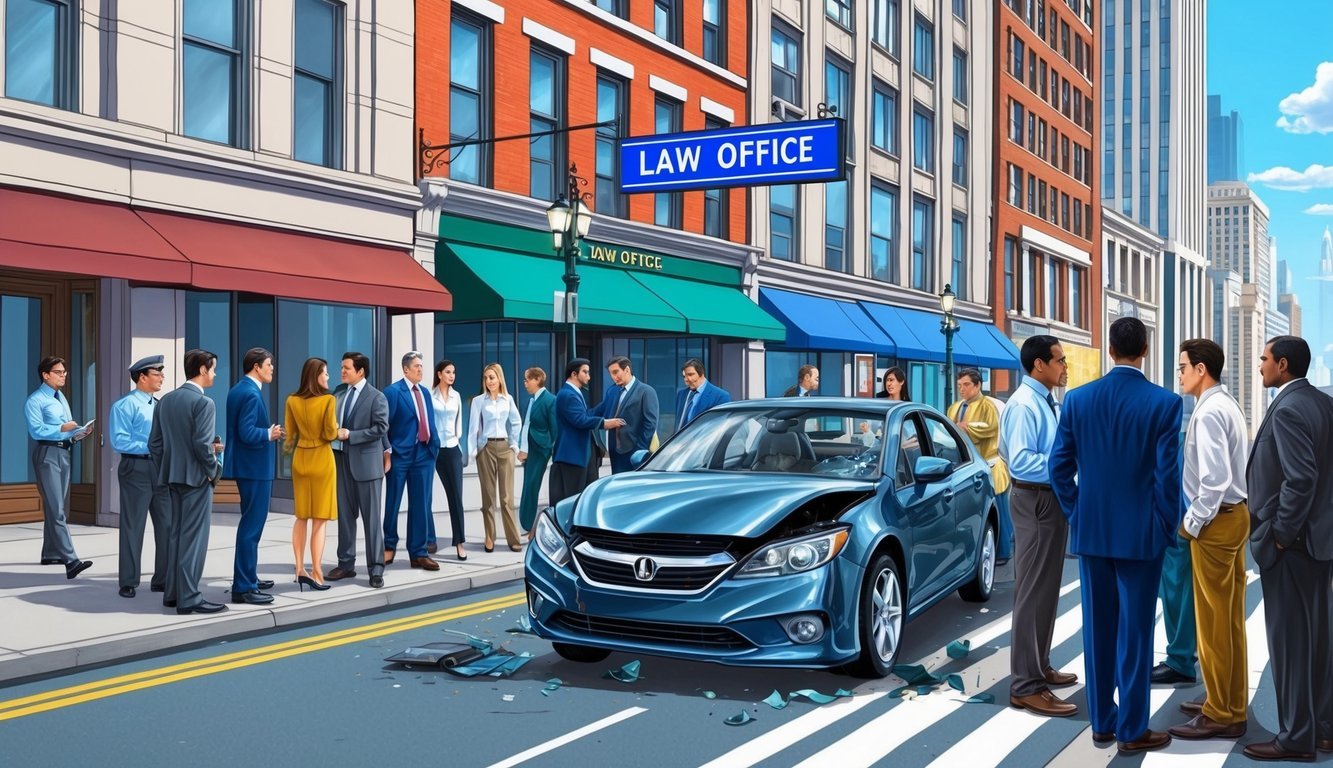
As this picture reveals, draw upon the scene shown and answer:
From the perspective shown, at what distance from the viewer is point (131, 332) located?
563 inches

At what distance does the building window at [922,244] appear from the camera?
123ft

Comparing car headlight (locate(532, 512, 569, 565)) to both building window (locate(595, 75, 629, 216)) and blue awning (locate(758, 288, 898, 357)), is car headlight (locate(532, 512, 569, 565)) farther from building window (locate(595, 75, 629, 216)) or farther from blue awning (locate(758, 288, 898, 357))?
Result: blue awning (locate(758, 288, 898, 357))

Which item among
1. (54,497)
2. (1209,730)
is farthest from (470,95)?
(1209,730)

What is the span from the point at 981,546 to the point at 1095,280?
49.6m

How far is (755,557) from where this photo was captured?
21.2 ft

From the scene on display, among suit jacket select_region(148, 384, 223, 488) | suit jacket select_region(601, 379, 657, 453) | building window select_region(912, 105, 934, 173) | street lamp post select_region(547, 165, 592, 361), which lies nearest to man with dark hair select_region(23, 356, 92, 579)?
suit jacket select_region(148, 384, 223, 488)

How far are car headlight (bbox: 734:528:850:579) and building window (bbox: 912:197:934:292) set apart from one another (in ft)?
104

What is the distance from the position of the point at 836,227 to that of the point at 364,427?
78.4 ft

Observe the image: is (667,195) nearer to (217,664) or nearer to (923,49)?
(923,49)

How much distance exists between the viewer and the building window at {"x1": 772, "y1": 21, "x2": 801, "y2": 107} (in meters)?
29.2

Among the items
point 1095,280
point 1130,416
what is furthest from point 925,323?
point 1130,416

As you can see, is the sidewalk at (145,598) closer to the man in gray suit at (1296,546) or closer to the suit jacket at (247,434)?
the suit jacket at (247,434)

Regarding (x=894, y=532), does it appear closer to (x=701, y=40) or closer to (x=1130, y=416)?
(x=1130, y=416)

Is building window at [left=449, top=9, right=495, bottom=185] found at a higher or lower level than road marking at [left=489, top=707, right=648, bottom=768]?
higher
